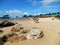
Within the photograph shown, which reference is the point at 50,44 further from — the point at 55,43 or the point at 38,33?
the point at 38,33

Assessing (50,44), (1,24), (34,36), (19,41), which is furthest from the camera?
(1,24)

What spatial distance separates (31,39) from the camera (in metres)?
10.4

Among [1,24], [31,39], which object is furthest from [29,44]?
[1,24]

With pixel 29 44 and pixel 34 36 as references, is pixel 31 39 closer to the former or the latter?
pixel 34 36

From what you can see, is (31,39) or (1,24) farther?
(1,24)

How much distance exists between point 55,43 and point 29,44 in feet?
5.60

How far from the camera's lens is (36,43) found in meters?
9.47

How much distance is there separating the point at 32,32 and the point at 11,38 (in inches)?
69.6

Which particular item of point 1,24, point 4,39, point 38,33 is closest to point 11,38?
point 4,39

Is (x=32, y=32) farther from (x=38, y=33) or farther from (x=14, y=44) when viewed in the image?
(x=14, y=44)

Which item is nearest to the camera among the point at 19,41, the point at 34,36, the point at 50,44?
the point at 50,44

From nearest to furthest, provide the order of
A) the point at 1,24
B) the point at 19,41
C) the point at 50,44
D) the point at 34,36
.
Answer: the point at 50,44 < the point at 19,41 < the point at 34,36 < the point at 1,24

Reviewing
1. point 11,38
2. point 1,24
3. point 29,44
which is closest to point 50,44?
point 29,44

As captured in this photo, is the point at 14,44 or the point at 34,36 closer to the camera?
the point at 14,44
